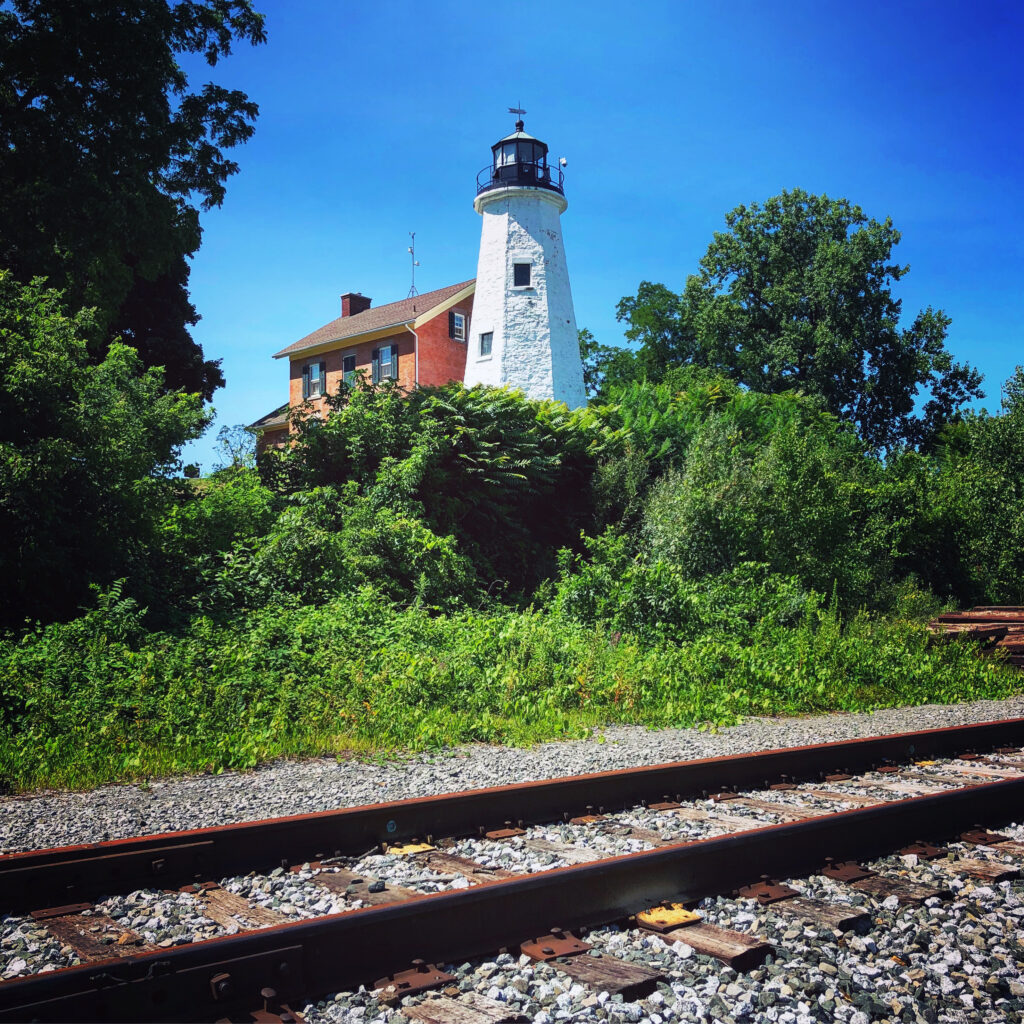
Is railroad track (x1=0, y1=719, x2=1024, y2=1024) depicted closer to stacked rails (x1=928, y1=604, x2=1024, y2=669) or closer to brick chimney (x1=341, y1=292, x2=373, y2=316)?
stacked rails (x1=928, y1=604, x2=1024, y2=669)

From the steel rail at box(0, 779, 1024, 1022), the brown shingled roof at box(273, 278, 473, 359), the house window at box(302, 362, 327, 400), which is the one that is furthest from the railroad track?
the house window at box(302, 362, 327, 400)

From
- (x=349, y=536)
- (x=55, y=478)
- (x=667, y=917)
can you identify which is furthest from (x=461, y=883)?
(x=349, y=536)

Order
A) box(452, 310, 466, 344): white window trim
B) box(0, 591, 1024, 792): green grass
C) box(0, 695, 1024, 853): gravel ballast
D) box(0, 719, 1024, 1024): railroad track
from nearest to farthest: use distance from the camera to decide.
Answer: box(0, 719, 1024, 1024): railroad track < box(0, 695, 1024, 853): gravel ballast < box(0, 591, 1024, 792): green grass < box(452, 310, 466, 344): white window trim

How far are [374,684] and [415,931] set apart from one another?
6.17m

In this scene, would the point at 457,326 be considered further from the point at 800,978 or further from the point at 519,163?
the point at 800,978

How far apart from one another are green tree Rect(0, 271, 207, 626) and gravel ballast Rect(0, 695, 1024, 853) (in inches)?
246

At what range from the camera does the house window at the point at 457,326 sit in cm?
3631

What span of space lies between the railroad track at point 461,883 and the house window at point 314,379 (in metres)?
35.5

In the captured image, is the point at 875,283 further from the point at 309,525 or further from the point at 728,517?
the point at 309,525

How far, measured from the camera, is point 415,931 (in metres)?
3.23

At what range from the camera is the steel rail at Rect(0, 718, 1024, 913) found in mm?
3941

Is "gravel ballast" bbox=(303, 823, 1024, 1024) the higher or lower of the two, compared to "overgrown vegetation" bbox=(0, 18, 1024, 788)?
lower

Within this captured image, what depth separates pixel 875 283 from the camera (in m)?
42.0

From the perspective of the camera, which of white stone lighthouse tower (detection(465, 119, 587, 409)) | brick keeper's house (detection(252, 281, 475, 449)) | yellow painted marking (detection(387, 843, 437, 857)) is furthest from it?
brick keeper's house (detection(252, 281, 475, 449))
